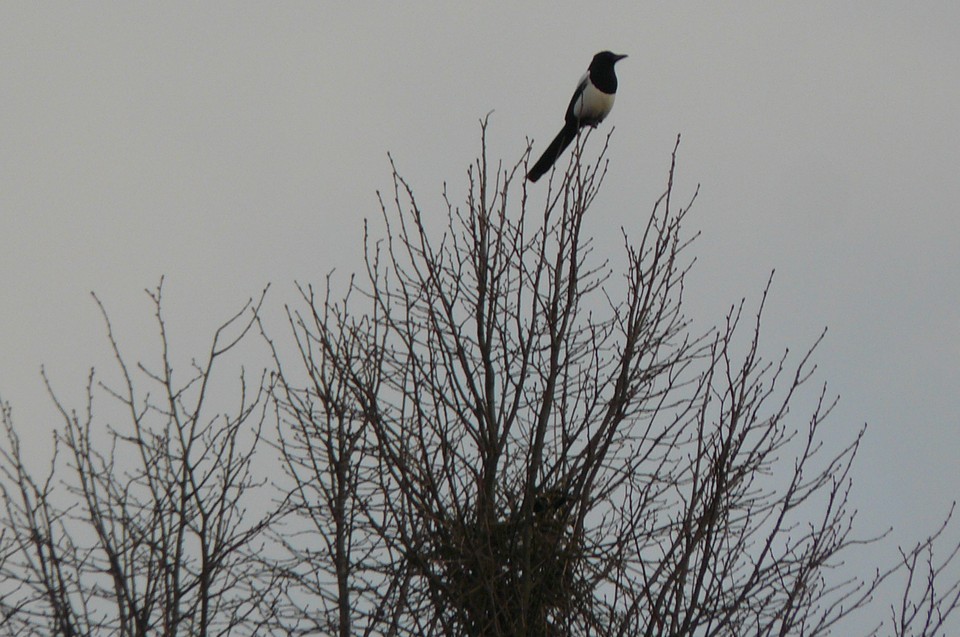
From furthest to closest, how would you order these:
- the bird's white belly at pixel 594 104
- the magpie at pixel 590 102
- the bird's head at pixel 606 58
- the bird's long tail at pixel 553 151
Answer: the bird's head at pixel 606 58, the bird's white belly at pixel 594 104, the magpie at pixel 590 102, the bird's long tail at pixel 553 151

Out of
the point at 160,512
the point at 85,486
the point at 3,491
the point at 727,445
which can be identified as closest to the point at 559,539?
the point at 727,445

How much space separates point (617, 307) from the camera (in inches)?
235

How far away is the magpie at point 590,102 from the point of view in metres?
9.62

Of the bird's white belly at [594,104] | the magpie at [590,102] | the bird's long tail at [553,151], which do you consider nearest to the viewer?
the bird's long tail at [553,151]

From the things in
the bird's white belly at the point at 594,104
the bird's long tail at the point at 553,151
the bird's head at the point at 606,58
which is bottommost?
the bird's long tail at the point at 553,151

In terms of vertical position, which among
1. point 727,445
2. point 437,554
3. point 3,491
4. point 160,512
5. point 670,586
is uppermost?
point 3,491

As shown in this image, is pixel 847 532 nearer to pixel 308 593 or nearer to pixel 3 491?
pixel 308 593

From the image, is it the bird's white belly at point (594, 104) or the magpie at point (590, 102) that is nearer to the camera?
the magpie at point (590, 102)

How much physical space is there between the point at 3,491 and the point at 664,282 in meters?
3.21

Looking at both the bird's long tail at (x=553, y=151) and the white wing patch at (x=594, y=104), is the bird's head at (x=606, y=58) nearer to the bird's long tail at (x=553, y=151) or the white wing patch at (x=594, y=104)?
the white wing patch at (x=594, y=104)

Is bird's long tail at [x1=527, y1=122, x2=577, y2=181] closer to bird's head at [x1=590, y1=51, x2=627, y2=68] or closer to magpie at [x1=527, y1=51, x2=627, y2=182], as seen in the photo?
magpie at [x1=527, y1=51, x2=627, y2=182]

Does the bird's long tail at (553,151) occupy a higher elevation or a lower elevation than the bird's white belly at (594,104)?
lower

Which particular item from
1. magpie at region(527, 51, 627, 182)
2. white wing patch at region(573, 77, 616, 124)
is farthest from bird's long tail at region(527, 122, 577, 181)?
white wing patch at region(573, 77, 616, 124)

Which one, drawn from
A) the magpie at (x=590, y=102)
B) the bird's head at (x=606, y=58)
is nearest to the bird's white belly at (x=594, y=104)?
the magpie at (x=590, y=102)
